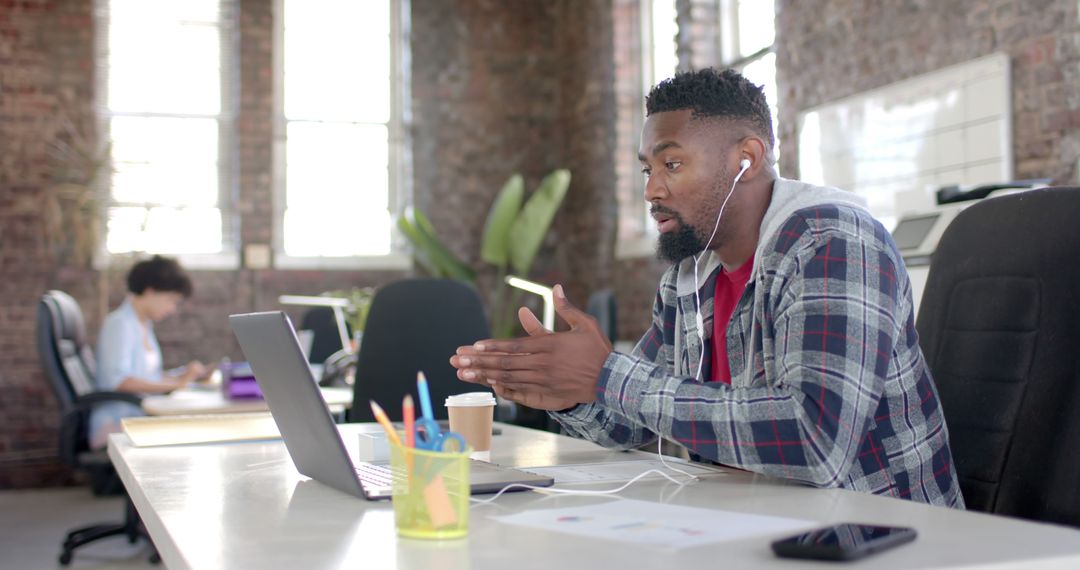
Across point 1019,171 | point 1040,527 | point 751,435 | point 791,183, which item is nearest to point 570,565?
point 1040,527

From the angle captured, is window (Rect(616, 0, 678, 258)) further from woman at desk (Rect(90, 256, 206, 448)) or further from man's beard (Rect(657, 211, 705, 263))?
man's beard (Rect(657, 211, 705, 263))

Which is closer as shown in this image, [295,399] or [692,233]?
[295,399]

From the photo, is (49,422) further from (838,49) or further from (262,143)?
(838,49)

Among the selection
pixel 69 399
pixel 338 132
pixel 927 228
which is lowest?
pixel 69 399

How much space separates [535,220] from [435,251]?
683 millimetres

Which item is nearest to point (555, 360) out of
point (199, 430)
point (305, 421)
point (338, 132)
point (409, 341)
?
point (305, 421)

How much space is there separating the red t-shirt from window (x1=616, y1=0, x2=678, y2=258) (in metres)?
5.28

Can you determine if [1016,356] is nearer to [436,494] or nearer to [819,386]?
[819,386]

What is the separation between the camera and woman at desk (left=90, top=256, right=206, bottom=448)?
473 centimetres

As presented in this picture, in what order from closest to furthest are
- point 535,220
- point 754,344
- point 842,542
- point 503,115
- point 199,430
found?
point 842,542, point 754,344, point 199,430, point 535,220, point 503,115

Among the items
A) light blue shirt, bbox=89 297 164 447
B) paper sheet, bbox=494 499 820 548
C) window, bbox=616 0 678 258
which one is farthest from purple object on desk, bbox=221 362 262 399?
window, bbox=616 0 678 258

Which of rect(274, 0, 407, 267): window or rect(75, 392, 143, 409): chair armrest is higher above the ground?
rect(274, 0, 407, 267): window

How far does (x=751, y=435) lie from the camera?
142 centimetres

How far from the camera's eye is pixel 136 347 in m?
4.96
